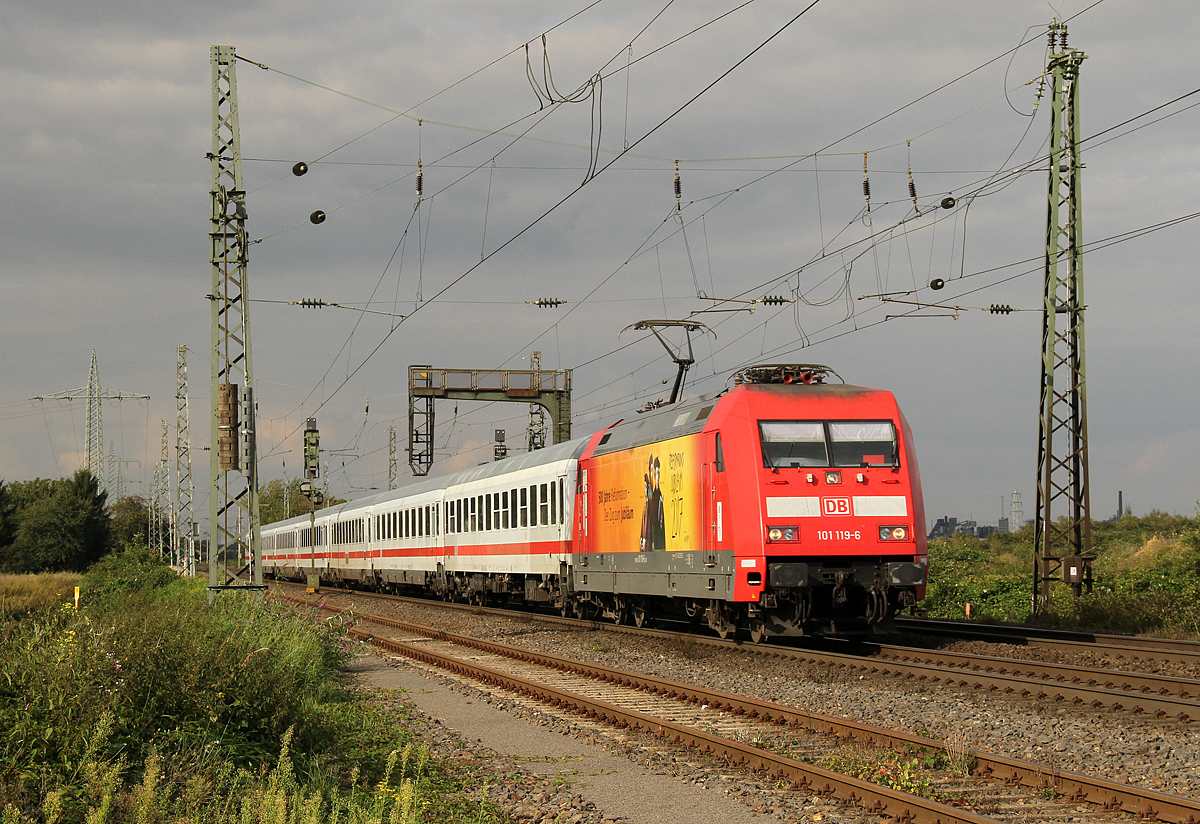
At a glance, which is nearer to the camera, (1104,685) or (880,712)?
(880,712)

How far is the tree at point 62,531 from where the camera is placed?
254 feet

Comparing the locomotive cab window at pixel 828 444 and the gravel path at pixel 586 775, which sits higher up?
the locomotive cab window at pixel 828 444

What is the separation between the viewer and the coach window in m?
15.2

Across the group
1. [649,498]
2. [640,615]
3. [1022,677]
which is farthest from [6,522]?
[1022,677]

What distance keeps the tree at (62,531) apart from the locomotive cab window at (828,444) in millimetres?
72429

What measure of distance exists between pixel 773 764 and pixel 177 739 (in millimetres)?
4323

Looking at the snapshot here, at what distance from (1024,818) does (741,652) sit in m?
9.06

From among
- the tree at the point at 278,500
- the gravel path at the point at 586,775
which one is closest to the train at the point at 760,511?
the gravel path at the point at 586,775

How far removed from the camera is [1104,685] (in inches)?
466

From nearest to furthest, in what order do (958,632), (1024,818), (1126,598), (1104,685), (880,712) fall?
(1024,818)
(880,712)
(1104,685)
(958,632)
(1126,598)

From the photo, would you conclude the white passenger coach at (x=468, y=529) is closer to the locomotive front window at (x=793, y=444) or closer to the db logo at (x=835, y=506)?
the locomotive front window at (x=793, y=444)

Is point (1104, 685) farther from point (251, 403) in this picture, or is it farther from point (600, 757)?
point (251, 403)

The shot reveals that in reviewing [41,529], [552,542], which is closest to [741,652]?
[552,542]

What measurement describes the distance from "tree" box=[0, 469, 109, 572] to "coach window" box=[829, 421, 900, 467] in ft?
239
